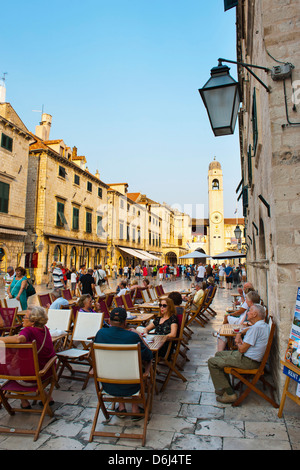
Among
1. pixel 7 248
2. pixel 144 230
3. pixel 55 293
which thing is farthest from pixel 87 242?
pixel 55 293

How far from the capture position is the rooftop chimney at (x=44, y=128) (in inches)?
982

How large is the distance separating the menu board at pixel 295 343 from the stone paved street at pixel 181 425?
2.01ft

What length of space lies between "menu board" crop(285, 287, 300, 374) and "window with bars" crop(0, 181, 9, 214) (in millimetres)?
17342

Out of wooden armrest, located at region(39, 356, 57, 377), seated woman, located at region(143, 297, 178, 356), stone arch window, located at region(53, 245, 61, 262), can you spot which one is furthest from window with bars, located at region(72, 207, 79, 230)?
wooden armrest, located at region(39, 356, 57, 377)

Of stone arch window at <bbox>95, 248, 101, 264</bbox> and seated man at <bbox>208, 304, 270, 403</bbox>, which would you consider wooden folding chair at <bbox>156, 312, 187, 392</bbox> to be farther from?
stone arch window at <bbox>95, 248, 101, 264</bbox>

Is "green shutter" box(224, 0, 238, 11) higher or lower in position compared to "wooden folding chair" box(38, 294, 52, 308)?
higher

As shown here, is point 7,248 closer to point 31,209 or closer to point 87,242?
point 31,209

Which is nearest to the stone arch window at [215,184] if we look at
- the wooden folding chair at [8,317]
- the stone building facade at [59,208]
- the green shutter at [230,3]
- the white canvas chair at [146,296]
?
the stone building facade at [59,208]

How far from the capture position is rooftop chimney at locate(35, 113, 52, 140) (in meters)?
24.9

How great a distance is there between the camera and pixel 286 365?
3043mm

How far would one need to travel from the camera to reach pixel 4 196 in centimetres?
1748

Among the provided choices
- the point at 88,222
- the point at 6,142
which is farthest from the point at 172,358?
the point at 88,222

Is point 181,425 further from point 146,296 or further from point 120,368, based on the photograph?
point 146,296

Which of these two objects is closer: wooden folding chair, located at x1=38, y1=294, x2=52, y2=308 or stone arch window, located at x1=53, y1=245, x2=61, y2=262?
wooden folding chair, located at x1=38, y1=294, x2=52, y2=308
